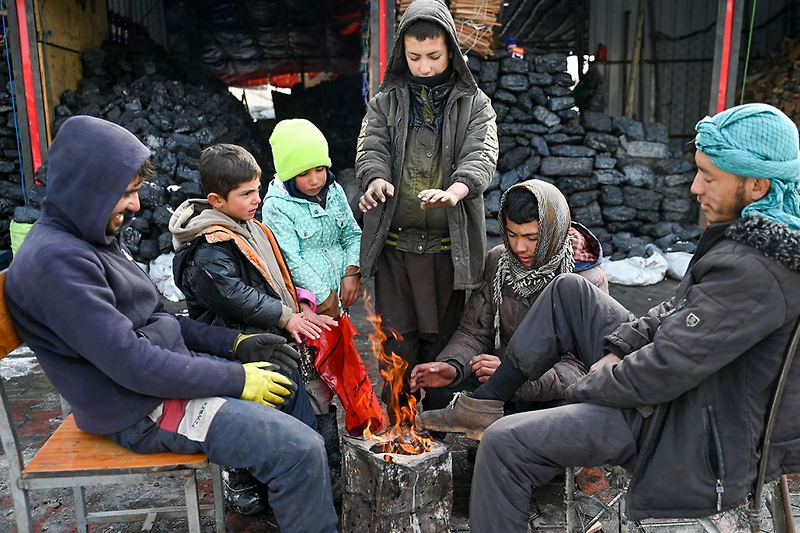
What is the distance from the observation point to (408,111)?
3289 millimetres

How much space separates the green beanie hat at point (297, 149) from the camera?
122 inches

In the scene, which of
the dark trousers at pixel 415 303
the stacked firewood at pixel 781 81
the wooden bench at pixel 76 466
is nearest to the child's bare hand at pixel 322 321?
the dark trousers at pixel 415 303

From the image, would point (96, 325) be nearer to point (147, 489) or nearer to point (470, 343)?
point (147, 489)

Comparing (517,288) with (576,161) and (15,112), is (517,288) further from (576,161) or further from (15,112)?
(15,112)

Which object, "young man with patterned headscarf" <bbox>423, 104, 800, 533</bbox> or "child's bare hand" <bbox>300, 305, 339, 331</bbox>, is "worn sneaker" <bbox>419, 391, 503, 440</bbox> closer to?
"young man with patterned headscarf" <bbox>423, 104, 800, 533</bbox>

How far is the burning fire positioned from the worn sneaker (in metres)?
0.12

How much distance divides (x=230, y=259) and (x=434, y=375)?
3.64ft

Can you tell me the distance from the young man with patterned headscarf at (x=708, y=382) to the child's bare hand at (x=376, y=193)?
1.28 m

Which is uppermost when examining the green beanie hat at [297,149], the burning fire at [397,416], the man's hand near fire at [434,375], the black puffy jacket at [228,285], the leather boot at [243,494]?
the green beanie hat at [297,149]

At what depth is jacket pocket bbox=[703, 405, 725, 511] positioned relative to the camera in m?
2.03

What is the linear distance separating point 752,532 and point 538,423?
742mm

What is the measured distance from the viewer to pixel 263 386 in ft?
7.70

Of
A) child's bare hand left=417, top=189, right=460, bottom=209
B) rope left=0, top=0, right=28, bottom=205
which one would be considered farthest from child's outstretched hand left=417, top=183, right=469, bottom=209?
rope left=0, top=0, right=28, bottom=205

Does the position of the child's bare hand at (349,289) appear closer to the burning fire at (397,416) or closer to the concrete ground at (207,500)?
the burning fire at (397,416)
